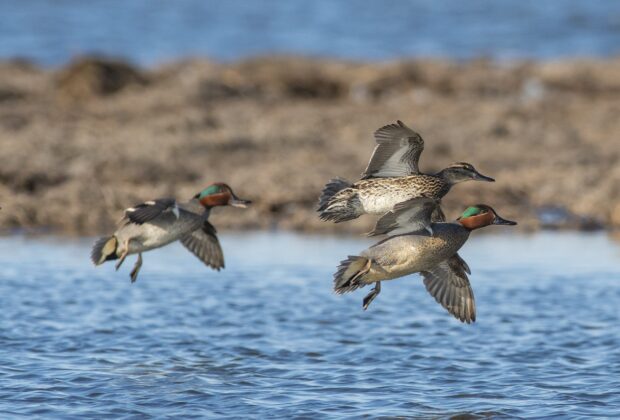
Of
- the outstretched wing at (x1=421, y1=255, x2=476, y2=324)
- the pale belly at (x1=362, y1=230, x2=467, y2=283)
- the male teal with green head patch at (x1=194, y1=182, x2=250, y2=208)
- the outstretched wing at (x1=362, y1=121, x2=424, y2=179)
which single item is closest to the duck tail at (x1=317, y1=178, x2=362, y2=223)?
the outstretched wing at (x1=362, y1=121, x2=424, y2=179)

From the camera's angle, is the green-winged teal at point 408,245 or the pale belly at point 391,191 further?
the pale belly at point 391,191

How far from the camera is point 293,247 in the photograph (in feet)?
47.0

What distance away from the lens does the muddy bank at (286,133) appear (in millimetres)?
15875

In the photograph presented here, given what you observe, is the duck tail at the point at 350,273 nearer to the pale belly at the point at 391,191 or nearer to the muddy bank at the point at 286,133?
the pale belly at the point at 391,191

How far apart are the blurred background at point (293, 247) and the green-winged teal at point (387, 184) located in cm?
121

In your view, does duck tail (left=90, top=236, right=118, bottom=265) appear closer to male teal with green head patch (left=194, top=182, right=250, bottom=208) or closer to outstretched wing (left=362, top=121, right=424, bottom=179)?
male teal with green head patch (left=194, top=182, right=250, bottom=208)

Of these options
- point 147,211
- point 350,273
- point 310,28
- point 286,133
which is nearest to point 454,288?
point 350,273

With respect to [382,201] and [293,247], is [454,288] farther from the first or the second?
[293,247]

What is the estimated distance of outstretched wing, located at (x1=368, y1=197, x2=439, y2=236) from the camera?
7.97 meters

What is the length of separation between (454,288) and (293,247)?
18.1 feet

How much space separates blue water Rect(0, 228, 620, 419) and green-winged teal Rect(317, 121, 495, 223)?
1209mm

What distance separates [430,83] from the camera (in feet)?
83.8

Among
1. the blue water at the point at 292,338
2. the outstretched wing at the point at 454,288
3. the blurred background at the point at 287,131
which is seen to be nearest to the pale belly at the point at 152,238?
the blue water at the point at 292,338

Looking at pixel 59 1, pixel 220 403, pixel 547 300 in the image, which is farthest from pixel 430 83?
pixel 59 1
